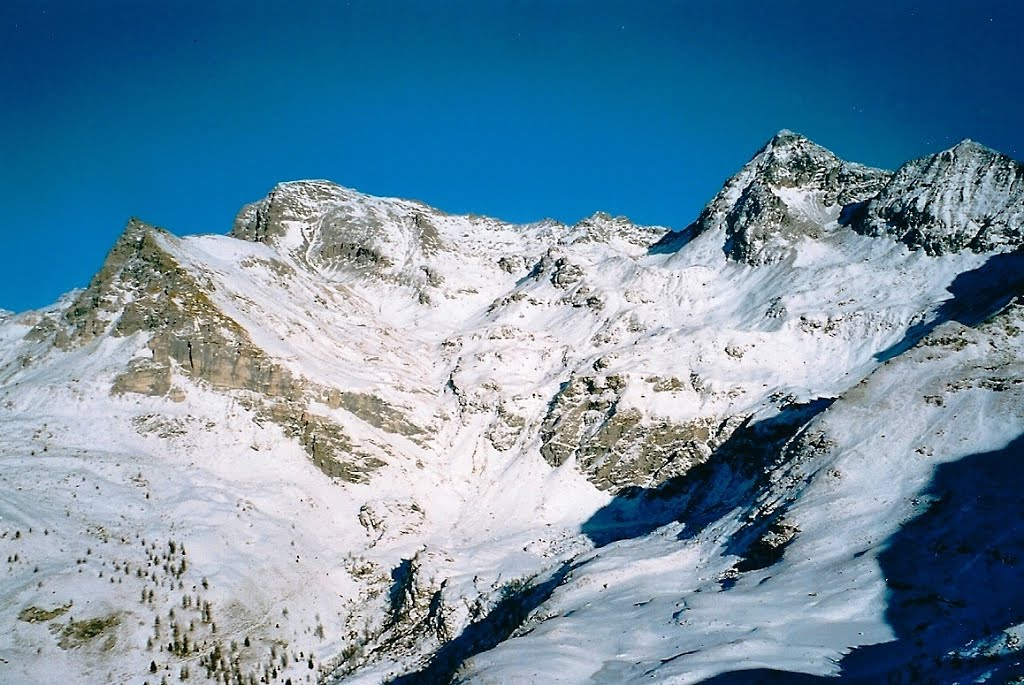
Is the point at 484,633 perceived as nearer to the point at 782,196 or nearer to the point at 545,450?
the point at 545,450

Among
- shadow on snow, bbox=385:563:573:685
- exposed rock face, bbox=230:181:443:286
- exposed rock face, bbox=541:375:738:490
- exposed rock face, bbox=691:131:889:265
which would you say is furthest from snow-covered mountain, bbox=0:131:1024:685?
exposed rock face, bbox=230:181:443:286

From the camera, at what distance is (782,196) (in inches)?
4697

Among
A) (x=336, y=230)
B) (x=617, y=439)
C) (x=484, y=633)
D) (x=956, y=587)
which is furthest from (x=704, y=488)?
(x=336, y=230)

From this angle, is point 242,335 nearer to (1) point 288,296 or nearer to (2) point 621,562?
(1) point 288,296

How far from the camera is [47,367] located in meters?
88.1

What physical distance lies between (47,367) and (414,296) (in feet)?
186

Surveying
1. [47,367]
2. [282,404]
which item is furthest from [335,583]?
[47,367]

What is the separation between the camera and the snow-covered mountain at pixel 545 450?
39062mm

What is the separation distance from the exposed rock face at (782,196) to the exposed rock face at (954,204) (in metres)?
10.8

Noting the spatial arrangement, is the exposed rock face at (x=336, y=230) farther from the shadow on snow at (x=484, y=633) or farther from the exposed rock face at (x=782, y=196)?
the shadow on snow at (x=484, y=633)

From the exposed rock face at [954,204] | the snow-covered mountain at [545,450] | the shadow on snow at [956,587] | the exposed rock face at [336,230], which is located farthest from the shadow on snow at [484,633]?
the exposed rock face at [336,230]

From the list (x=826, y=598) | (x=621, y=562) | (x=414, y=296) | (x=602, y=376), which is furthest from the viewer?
(x=414, y=296)

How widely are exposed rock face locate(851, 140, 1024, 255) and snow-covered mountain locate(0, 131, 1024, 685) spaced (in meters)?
0.42

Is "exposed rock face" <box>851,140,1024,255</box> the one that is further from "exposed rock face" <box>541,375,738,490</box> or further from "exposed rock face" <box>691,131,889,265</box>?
"exposed rock face" <box>541,375,738,490</box>
